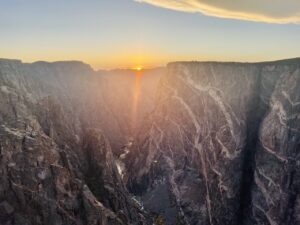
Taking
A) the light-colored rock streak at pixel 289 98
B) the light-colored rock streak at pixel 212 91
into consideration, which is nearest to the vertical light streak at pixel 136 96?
the light-colored rock streak at pixel 212 91

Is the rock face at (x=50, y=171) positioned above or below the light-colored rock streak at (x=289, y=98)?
below

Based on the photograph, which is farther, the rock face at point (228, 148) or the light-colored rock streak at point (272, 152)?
the rock face at point (228, 148)

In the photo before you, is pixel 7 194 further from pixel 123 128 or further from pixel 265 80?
pixel 123 128

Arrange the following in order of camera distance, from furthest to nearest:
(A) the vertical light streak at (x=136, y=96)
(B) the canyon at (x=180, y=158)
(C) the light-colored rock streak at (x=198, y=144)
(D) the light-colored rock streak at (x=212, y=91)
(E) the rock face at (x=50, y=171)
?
(A) the vertical light streak at (x=136, y=96) → (D) the light-colored rock streak at (x=212, y=91) → (C) the light-colored rock streak at (x=198, y=144) → (B) the canyon at (x=180, y=158) → (E) the rock face at (x=50, y=171)

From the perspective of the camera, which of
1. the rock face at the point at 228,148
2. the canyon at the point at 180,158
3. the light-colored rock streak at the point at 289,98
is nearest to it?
the canyon at the point at 180,158

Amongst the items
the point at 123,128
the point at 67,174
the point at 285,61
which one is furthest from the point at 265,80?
A: the point at 123,128

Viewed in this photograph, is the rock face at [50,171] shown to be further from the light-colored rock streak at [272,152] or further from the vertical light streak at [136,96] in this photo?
the vertical light streak at [136,96]
